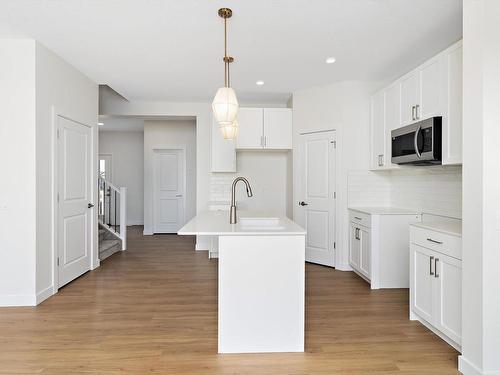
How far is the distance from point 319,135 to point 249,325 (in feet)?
10.5

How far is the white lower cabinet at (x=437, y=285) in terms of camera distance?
234cm

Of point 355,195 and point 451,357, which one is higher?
point 355,195

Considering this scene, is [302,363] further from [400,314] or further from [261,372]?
[400,314]

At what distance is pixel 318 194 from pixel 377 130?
1.18 meters

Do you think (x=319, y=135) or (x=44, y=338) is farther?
(x=319, y=135)

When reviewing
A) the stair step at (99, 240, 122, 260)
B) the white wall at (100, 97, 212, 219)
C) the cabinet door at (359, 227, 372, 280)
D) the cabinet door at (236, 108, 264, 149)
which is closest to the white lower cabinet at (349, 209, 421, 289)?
the cabinet door at (359, 227, 372, 280)

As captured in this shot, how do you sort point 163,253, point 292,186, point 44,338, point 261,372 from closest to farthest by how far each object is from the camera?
point 261,372
point 44,338
point 292,186
point 163,253

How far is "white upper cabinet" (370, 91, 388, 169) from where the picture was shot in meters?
4.21

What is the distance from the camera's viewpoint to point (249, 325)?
2.41 m

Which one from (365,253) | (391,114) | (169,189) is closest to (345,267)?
(365,253)

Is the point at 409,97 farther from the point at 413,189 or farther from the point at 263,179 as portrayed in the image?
the point at 263,179

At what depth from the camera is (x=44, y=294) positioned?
348cm

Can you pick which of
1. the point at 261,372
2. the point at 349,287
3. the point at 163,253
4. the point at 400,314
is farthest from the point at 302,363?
the point at 163,253

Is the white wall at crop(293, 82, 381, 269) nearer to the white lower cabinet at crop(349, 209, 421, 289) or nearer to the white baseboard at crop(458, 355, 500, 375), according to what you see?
the white lower cabinet at crop(349, 209, 421, 289)
